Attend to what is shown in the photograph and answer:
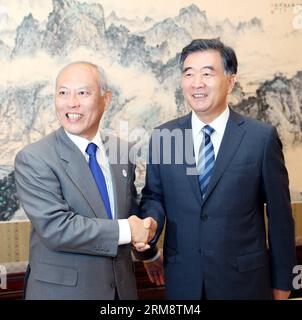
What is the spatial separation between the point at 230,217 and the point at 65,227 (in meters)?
0.65

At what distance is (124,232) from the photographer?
1744mm

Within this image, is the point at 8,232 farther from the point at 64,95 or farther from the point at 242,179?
the point at 242,179

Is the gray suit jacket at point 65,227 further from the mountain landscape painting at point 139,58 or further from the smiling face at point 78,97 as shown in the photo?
the mountain landscape painting at point 139,58

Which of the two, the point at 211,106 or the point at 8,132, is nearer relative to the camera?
the point at 211,106

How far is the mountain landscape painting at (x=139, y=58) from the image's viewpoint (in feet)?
8.77

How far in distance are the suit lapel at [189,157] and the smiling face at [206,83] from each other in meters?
0.08

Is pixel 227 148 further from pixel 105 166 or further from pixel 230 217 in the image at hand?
pixel 105 166

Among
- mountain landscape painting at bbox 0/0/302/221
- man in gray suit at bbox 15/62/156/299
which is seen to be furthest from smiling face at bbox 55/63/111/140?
mountain landscape painting at bbox 0/0/302/221

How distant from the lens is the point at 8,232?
273cm

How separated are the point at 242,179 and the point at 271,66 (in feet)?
4.94

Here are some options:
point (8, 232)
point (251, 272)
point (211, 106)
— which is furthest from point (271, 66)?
point (8, 232)

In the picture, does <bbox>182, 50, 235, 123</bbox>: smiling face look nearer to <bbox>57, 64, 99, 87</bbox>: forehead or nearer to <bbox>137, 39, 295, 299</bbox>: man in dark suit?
<bbox>137, 39, 295, 299</bbox>: man in dark suit

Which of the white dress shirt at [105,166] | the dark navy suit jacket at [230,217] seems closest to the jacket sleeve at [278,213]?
the dark navy suit jacket at [230,217]

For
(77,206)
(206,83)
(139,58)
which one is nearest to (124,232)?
(77,206)
